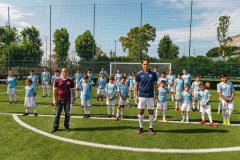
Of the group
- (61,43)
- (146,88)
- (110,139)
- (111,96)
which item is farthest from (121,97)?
(61,43)

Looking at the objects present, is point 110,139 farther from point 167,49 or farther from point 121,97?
point 167,49

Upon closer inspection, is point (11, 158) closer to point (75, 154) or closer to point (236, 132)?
point (75, 154)

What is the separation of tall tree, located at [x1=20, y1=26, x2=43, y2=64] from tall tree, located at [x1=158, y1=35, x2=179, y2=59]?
34.9m

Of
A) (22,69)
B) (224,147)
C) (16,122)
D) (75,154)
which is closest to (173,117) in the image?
(224,147)

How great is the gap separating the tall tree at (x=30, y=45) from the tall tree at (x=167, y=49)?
34.9 meters

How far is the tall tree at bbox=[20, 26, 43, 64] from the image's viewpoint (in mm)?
62484

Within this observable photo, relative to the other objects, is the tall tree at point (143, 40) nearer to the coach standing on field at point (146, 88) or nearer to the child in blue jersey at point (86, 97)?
the child in blue jersey at point (86, 97)

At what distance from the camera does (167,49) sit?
1404 inches

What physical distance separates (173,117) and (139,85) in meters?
4.18

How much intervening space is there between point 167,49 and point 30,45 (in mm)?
43171

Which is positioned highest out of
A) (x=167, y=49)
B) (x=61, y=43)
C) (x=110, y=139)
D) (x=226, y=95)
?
(x=61, y=43)

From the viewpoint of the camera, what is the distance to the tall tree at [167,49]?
102ft

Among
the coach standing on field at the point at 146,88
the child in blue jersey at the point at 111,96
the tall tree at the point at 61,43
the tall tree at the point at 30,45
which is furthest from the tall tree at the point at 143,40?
the tall tree at the point at 30,45

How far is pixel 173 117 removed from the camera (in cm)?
1207
